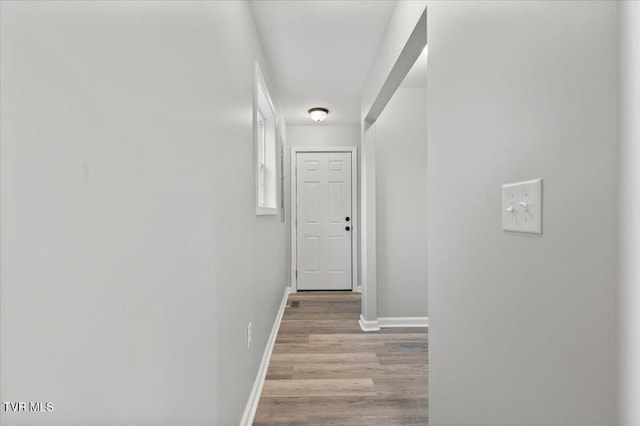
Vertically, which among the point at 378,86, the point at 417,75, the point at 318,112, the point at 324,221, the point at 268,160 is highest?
the point at 417,75

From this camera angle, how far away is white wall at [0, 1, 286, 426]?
49 centimetres

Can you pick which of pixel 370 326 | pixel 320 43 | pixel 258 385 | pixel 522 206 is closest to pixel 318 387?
pixel 258 385

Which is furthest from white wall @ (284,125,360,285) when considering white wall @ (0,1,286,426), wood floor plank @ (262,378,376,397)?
white wall @ (0,1,286,426)

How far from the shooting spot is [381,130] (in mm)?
A: 3631

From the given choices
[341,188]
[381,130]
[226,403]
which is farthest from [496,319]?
[341,188]

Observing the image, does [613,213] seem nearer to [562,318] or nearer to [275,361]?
[562,318]

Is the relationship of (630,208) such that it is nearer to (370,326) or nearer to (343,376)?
(343,376)

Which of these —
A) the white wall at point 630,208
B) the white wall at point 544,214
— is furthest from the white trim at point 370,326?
the white wall at point 630,208

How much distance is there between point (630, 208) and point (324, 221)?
464cm

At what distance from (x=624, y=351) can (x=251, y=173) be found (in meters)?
1.87

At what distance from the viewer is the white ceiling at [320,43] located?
2.20m

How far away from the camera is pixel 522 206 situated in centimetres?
81

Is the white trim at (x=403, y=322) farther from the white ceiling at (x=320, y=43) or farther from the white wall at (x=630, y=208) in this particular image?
the white wall at (x=630, y=208)

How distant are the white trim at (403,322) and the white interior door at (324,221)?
1595mm
